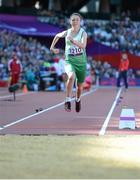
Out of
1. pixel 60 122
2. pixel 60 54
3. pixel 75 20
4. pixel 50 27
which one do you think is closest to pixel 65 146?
pixel 60 122

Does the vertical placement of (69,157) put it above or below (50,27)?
below

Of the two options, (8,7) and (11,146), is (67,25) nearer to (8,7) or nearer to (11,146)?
(8,7)

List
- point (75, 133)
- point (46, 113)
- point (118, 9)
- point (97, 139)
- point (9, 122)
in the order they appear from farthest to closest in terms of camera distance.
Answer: point (118, 9)
point (46, 113)
point (9, 122)
point (75, 133)
point (97, 139)

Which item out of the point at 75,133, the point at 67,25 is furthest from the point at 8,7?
the point at 75,133

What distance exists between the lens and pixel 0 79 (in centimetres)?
3509

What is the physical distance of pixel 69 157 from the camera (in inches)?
333

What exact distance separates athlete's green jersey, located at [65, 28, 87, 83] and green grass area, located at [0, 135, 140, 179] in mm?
3575

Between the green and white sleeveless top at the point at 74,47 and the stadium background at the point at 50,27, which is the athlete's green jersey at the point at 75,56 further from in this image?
the stadium background at the point at 50,27

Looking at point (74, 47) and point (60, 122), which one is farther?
point (74, 47)

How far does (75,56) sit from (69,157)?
553cm

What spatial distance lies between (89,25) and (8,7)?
7.09m

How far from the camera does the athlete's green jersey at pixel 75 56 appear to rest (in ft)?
44.5

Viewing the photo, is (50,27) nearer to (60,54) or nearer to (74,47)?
(60,54)

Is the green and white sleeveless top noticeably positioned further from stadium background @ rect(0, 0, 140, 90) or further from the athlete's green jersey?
stadium background @ rect(0, 0, 140, 90)
